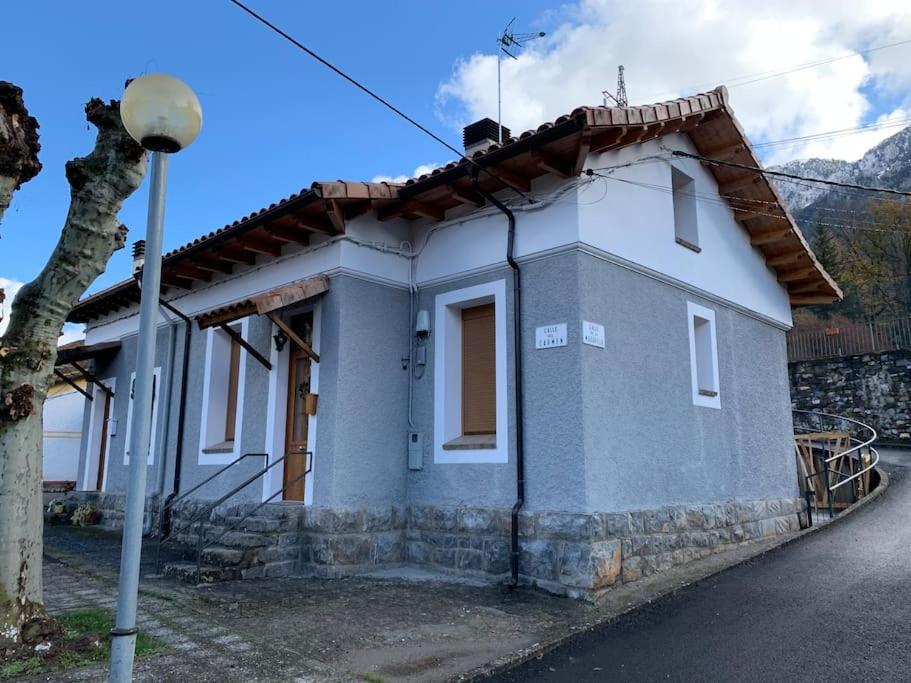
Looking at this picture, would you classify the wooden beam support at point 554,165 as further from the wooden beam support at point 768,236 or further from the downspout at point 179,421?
the downspout at point 179,421

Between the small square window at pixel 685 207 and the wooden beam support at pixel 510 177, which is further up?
the small square window at pixel 685 207

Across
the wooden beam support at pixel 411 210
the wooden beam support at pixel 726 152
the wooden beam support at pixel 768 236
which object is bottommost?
the wooden beam support at pixel 411 210

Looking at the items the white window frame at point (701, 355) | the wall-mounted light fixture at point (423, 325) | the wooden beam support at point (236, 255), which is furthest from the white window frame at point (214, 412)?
the white window frame at point (701, 355)

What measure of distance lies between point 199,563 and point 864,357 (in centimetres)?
1844

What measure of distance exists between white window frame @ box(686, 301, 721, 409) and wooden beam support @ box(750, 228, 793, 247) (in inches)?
87.8

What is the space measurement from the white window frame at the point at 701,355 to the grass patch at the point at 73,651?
273 inches

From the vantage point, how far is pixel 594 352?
744 centimetres

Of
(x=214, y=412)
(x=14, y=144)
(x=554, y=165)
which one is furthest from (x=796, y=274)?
(x=14, y=144)

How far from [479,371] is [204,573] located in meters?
3.81

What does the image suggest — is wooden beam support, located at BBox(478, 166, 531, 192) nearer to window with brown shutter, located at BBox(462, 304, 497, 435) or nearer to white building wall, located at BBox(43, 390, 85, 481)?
window with brown shutter, located at BBox(462, 304, 497, 435)

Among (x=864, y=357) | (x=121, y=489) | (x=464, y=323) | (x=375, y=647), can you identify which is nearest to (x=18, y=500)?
(x=375, y=647)

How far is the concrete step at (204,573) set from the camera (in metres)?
7.42

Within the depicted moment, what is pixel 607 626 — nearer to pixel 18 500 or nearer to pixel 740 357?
pixel 18 500

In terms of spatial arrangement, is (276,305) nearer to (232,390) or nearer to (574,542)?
(232,390)
